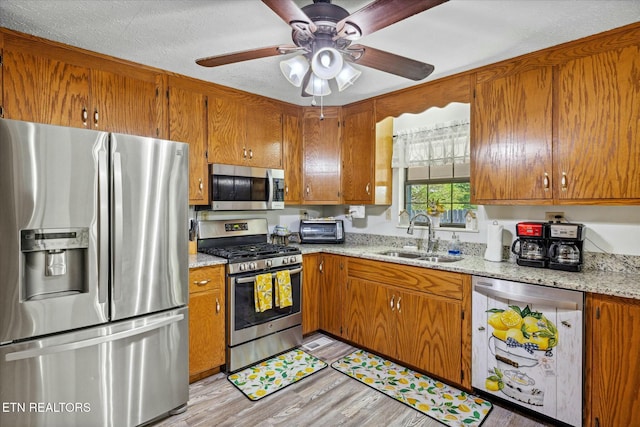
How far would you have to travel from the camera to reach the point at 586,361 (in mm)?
1862

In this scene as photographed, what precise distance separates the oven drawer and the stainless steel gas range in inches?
2.7

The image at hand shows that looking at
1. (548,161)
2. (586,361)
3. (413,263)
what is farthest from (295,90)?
(586,361)

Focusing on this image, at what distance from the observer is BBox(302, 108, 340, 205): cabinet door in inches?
140

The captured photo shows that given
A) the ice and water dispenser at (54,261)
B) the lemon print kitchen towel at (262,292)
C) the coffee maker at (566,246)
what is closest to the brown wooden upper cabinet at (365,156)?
the lemon print kitchen towel at (262,292)

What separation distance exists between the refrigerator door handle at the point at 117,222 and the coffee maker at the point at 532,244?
8.47 ft

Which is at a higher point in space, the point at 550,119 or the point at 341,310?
the point at 550,119

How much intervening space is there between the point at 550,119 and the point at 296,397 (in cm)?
256

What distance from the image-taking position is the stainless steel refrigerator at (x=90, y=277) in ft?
5.30

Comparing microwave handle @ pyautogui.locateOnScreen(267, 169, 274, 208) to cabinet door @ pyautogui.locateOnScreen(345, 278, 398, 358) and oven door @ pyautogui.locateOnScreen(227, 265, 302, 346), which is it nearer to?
oven door @ pyautogui.locateOnScreen(227, 265, 302, 346)

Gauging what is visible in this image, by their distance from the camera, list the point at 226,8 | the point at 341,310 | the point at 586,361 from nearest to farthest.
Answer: the point at 226,8 < the point at 586,361 < the point at 341,310

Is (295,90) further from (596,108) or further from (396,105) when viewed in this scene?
(596,108)

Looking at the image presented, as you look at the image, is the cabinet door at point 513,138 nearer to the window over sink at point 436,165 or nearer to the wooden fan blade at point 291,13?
the window over sink at point 436,165

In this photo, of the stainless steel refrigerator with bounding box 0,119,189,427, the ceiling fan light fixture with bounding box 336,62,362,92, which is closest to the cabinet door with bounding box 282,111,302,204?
the stainless steel refrigerator with bounding box 0,119,189,427

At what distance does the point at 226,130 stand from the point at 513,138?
7.59 feet
